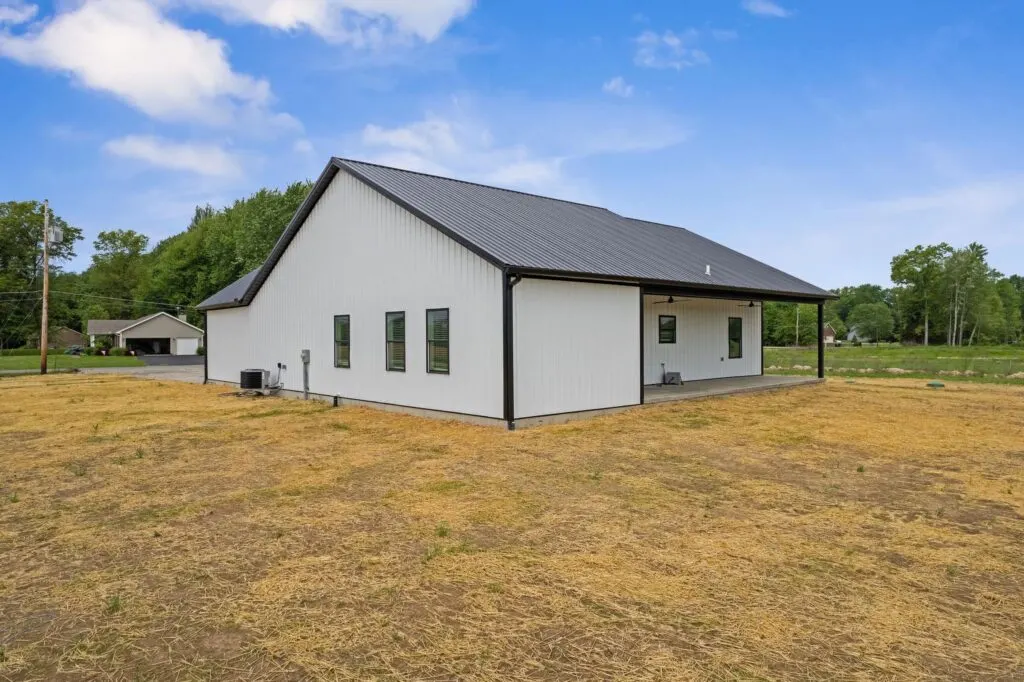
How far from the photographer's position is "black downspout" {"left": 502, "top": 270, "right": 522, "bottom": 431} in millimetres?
10508

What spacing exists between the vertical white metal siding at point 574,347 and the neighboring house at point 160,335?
54.4 meters

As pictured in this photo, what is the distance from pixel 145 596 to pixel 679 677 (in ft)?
11.5

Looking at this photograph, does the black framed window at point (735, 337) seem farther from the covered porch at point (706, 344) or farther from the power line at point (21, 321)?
the power line at point (21, 321)

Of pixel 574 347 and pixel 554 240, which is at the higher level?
pixel 554 240

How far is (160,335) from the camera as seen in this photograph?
57562mm

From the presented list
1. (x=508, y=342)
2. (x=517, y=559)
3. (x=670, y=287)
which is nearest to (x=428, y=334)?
(x=508, y=342)

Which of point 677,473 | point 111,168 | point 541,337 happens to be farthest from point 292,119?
point 677,473

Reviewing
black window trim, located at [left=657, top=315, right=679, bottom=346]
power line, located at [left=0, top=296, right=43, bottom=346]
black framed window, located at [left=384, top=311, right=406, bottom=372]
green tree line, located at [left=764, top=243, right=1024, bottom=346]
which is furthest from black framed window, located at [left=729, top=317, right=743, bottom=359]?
power line, located at [left=0, top=296, right=43, bottom=346]

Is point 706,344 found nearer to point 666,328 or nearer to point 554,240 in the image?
point 666,328

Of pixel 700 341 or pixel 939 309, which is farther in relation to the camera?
pixel 939 309

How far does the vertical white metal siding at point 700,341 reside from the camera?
1752cm

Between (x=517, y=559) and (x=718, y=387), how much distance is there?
13.4 m

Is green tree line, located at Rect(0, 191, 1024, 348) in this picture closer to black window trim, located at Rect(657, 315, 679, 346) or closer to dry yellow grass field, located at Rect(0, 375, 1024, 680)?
black window trim, located at Rect(657, 315, 679, 346)

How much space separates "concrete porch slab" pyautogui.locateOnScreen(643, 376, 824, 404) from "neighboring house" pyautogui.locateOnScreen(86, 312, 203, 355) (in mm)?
52538
